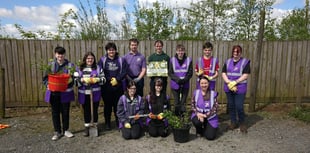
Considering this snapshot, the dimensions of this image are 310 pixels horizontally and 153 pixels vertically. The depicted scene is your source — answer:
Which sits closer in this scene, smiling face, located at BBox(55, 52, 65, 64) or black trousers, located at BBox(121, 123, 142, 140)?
smiling face, located at BBox(55, 52, 65, 64)

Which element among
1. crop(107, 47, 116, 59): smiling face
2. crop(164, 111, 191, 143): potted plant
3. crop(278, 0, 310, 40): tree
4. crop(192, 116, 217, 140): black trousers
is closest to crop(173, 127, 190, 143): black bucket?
crop(164, 111, 191, 143): potted plant

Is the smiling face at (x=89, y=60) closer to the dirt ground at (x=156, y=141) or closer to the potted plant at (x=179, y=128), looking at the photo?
the dirt ground at (x=156, y=141)

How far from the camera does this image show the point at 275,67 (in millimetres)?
7121

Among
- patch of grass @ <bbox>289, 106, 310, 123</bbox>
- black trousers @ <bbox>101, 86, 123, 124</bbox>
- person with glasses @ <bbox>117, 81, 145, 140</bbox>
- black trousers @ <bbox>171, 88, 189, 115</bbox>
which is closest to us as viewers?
person with glasses @ <bbox>117, 81, 145, 140</bbox>

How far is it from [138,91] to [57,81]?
1.68 metres

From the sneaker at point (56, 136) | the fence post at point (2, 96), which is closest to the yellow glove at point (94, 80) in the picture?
the sneaker at point (56, 136)

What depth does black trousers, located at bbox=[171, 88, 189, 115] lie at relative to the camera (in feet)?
16.9

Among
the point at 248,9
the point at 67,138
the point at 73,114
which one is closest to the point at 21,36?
the point at 73,114

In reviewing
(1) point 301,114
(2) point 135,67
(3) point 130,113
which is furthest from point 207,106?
(1) point 301,114

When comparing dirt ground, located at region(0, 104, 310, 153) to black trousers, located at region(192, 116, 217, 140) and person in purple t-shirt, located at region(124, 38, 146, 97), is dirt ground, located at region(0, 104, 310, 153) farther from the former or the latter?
person in purple t-shirt, located at region(124, 38, 146, 97)

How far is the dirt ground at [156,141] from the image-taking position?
4.18m

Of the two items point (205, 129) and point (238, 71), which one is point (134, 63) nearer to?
point (205, 129)

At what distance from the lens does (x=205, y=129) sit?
15.3ft

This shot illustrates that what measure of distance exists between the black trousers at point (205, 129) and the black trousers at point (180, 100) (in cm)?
54
